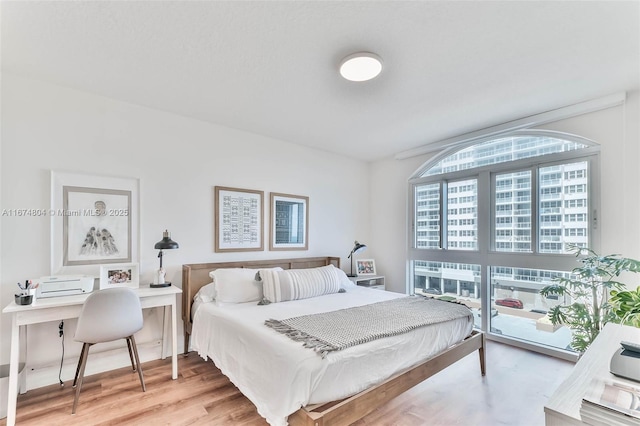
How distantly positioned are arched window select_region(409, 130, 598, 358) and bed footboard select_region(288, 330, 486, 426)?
Answer: 1276 millimetres

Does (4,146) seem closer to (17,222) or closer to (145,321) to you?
(17,222)

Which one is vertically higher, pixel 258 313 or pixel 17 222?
pixel 17 222

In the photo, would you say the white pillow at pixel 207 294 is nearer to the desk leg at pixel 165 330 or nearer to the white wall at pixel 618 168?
the desk leg at pixel 165 330

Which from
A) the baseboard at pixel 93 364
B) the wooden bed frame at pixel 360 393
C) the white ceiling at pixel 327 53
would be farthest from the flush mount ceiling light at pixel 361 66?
the baseboard at pixel 93 364

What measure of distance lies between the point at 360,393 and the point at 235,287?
5.24 ft

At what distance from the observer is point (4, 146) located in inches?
93.4

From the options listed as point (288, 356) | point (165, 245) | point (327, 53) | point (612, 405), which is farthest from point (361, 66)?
point (165, 245)

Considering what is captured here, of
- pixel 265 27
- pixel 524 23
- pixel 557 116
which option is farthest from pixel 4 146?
pixel 557 116

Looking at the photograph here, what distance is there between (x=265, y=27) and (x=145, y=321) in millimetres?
2821

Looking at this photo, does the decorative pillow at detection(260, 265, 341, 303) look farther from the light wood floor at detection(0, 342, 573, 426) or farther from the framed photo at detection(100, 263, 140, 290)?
the framed photo at detection(100, 263, 140, 290)

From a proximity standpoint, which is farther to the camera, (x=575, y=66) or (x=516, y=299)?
(x=516, y=299)

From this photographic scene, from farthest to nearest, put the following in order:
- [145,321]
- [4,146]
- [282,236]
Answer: [282,236]
[145,321]
[4,146]

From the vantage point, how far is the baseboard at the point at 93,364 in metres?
2.41

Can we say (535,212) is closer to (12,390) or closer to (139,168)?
(139,168)
